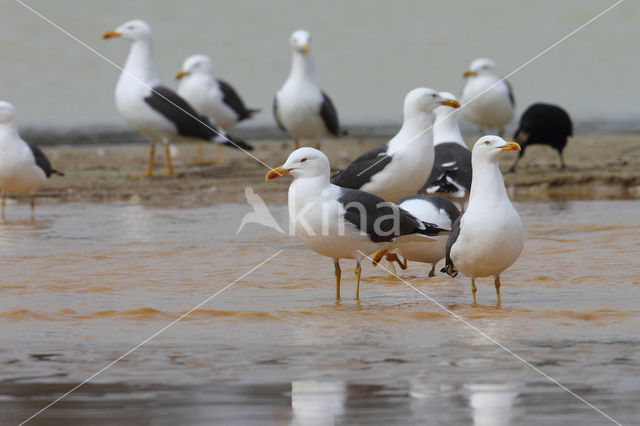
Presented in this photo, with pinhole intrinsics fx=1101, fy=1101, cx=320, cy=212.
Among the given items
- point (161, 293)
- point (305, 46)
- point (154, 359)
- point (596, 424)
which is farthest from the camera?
point (305, 46)

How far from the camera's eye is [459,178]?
931 centimetres

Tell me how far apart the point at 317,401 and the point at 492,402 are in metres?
0.70

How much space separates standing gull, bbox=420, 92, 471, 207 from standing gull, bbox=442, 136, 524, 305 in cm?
256

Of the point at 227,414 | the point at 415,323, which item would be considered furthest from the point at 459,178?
the point at 227,414

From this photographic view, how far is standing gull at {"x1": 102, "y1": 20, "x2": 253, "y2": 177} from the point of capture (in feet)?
48.1

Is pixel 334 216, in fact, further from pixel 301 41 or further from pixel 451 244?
pixel 301 41

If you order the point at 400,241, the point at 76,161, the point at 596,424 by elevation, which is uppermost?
the point at 76,161

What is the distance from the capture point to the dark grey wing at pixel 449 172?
9281mm

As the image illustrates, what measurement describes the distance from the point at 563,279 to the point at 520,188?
587 cm

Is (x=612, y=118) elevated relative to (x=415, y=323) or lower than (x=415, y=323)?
elevated

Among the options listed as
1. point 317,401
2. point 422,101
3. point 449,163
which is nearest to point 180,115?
point 449,163

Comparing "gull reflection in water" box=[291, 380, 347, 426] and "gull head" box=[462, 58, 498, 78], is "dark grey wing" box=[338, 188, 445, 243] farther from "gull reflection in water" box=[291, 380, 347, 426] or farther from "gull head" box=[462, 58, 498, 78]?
"gull head" box=[462, 58, 498, 78]

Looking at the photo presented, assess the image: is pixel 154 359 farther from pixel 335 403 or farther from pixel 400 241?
pixel 400 241

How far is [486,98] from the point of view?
16.7m
